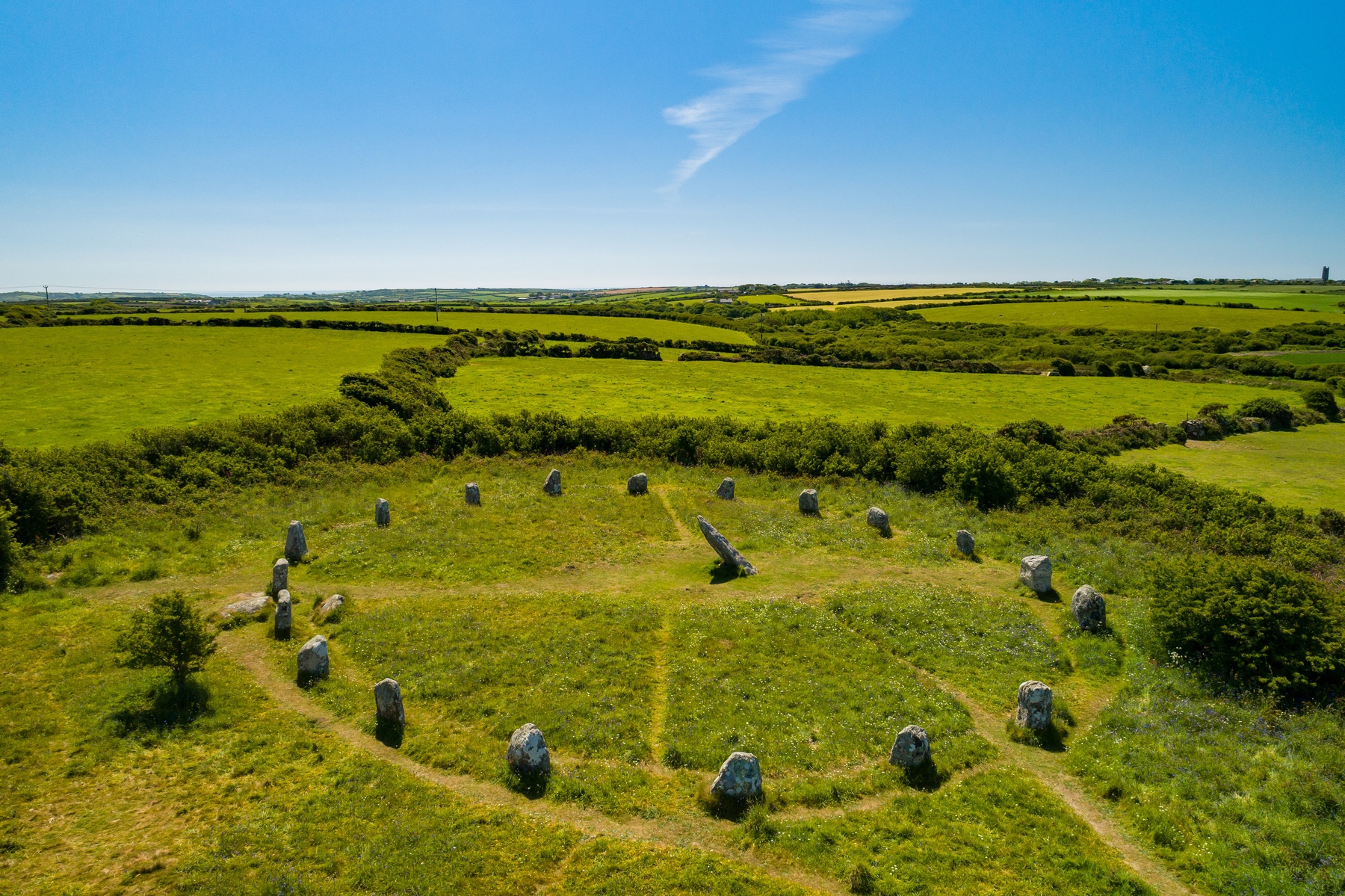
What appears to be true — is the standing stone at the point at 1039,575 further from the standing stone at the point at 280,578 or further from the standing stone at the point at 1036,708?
the standing stone at the point at 280,578

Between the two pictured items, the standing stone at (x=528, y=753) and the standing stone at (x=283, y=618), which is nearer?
the standing stone at (x=528, y=753)

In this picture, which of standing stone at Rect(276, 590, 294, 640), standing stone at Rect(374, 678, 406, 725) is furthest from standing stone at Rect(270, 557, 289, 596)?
standing stone at Rect(374, 678, 406, 725)

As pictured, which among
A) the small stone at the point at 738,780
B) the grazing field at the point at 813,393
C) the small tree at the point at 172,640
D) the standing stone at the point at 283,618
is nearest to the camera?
the small stone at the point at 738,780

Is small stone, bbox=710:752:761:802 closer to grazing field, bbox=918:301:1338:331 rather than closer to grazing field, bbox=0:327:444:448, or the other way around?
grazing field, bbox=0:327:444:448

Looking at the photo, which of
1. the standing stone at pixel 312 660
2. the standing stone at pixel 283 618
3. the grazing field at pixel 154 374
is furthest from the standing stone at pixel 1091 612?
the grazing field at pixel 154 374

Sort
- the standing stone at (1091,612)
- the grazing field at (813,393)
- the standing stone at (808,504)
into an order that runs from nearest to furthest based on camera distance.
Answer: the standing stone at (1091,612) → the standing stone at (808,504) → the grazing field at (813,393)

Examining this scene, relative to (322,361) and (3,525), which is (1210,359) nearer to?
(322,361)

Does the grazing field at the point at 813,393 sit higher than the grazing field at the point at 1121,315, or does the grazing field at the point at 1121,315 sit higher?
the grazing field at the point at 1121,315
